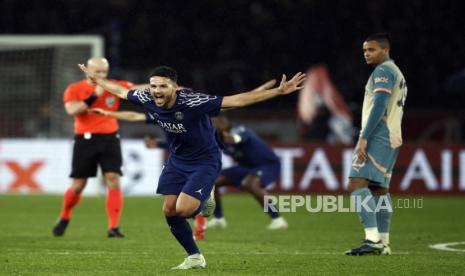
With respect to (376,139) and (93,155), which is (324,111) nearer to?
(93,155)

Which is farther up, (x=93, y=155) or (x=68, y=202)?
(x=93, y=155)

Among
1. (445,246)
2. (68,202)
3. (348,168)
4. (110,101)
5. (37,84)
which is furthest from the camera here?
(37,84)

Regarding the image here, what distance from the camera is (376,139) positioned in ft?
30.7

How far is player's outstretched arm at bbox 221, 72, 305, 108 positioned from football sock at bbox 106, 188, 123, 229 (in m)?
4.06

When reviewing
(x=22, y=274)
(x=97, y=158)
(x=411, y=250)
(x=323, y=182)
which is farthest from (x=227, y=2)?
(x=22, y=274)

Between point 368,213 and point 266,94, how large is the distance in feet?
6.89

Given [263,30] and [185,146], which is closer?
[185,146]

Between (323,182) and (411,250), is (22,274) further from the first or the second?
(323,182)

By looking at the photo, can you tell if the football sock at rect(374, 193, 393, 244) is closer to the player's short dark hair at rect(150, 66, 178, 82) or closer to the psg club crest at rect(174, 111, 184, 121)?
the psg club crest at rect(174, 111, 184, 121)

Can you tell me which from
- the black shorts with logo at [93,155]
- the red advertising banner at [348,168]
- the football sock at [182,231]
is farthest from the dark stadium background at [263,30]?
the football sock at [182,231]

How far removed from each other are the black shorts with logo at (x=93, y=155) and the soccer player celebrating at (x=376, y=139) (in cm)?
365

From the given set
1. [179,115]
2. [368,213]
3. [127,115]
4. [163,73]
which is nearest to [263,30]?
[127,115]

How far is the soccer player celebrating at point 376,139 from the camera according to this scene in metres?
9.19

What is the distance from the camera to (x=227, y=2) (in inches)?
1131
